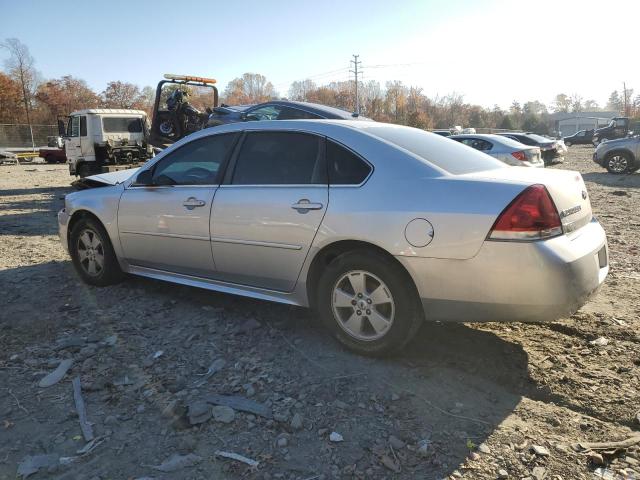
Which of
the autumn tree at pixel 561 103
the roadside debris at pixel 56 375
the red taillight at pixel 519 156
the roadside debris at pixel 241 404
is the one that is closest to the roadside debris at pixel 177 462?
the roadside debris at pixel 241 404

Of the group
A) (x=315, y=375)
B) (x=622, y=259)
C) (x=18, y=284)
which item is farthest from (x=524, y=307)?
(x=18, y=284)

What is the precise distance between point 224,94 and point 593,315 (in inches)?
3473

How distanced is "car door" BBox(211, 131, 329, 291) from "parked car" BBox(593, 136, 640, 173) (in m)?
16.8

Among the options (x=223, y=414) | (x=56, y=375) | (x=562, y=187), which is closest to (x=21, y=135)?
(x=56, y=375)

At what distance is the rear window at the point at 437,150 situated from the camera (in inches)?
134

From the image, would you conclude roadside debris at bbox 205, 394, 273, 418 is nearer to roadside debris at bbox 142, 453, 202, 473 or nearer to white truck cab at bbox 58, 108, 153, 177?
roadside debris at bbox 142, 453, 202, 473

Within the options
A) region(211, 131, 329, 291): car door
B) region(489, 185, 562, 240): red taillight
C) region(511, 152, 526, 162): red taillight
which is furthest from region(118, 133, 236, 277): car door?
region(511, 152, 526, 162): red taillight

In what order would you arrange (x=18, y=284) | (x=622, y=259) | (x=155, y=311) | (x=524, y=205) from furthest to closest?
(x=622, y=259) < (x=18, y=284) < (x=155, y=311) < (x=524, y=205)

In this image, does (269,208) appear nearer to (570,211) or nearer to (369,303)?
(369,303)

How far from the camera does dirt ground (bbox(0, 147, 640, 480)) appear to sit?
94.7 inches

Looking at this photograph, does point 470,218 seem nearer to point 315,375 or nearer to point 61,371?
point 315,375

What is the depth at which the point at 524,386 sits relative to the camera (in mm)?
3061

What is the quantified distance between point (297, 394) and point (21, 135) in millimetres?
45218

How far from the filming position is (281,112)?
7.89 meters
